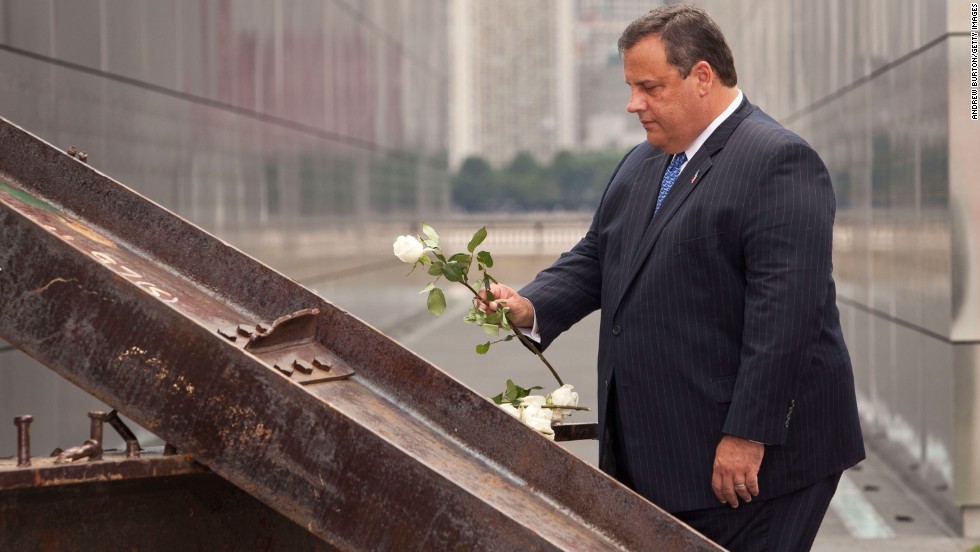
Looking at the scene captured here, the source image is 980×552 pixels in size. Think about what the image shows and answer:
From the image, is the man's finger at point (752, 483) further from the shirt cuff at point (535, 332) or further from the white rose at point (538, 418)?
the shirt cuff at point (535, 332)

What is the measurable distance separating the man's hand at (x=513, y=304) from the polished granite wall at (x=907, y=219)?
3.98m

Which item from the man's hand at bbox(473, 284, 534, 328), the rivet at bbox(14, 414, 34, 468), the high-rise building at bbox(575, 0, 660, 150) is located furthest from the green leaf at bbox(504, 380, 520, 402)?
the high-rise building at bbox(575, 0, 660, 150)

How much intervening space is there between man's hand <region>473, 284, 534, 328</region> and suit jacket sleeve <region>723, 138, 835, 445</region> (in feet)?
2.15

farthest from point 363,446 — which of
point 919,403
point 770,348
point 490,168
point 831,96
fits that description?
point 490,168

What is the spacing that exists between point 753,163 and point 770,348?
42 centimetres

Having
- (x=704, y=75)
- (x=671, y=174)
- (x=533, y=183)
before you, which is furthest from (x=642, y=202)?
(x=533, y=183)

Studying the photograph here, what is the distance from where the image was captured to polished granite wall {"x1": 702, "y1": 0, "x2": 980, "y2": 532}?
655 centimetres

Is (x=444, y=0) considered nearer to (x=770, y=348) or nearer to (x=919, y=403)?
(x=919, y=403)

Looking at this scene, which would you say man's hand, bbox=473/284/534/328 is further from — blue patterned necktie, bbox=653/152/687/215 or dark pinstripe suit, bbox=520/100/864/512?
blue patterned necktie, bbox=653/152/687/215

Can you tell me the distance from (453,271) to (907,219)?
17.2ft

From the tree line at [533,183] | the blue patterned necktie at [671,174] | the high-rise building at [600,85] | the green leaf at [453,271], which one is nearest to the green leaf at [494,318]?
the green leaf at [453,271]

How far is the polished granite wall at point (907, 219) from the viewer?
6547mm

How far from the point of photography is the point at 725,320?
281 cm

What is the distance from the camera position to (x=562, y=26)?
12875cm
